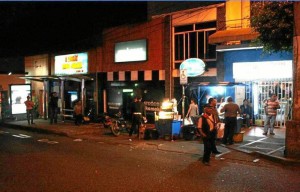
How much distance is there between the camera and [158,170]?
945 cm

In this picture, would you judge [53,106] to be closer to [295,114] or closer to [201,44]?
[201,44]

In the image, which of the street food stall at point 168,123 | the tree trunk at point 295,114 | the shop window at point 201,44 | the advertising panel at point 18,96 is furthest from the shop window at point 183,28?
the advertising panel at point 18,96

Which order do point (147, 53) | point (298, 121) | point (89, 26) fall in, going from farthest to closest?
point (89, 26)
point (147, 53)
point (298, 121)

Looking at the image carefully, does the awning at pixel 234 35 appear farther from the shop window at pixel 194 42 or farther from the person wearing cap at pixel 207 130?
the person wearing cap at pixel 207 130

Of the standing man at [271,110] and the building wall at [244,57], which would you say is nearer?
the standing man at [271,110]

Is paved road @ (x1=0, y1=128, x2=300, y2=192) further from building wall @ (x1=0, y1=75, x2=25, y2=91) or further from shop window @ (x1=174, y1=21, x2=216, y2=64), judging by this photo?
building wall @ (x1=0, y1=75, x2=25, y2=91)

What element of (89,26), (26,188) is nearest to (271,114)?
(26,188)

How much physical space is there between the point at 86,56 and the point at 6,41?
49.1 ft

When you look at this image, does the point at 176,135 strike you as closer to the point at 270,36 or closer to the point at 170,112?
the point at 170,112

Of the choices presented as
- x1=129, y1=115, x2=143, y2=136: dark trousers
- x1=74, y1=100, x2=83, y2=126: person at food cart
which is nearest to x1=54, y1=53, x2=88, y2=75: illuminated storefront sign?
x1=74, y1=100, x2=83, y2=126: person at food cart

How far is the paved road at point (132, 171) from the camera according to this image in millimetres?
7941

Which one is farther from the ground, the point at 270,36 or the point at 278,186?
the point at 270,36

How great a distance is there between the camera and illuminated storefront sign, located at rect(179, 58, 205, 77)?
18.4 meters

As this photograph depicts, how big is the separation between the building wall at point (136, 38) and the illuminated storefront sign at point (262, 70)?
14.4 feet
